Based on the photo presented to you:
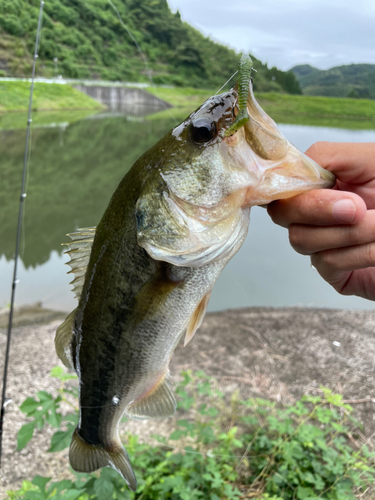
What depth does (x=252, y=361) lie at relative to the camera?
4.12 m

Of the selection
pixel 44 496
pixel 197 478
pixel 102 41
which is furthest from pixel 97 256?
pixel 102 41

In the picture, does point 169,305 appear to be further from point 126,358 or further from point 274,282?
point 274,282

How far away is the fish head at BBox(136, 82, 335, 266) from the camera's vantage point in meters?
1.00

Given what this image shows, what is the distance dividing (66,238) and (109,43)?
27665 mm

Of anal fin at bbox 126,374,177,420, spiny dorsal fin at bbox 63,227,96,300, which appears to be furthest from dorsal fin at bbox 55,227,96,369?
anal fin at bbox 126,374,177,420

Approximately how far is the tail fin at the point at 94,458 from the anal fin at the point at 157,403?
0.19 meters

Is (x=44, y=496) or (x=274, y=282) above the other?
(x=44, y=496)

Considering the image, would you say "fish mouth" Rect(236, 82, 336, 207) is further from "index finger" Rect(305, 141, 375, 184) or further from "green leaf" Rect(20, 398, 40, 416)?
"green leaf" Rect(20, 398, 40, 416)

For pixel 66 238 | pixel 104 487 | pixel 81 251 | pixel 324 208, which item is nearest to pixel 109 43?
pixel 66 238

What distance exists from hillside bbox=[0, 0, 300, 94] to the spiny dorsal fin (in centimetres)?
1899

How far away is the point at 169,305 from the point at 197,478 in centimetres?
178

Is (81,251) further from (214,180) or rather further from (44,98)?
(44,98)

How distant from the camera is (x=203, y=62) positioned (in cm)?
2189

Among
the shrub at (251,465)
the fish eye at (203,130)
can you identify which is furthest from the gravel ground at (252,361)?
the fish eye at (203,130)
